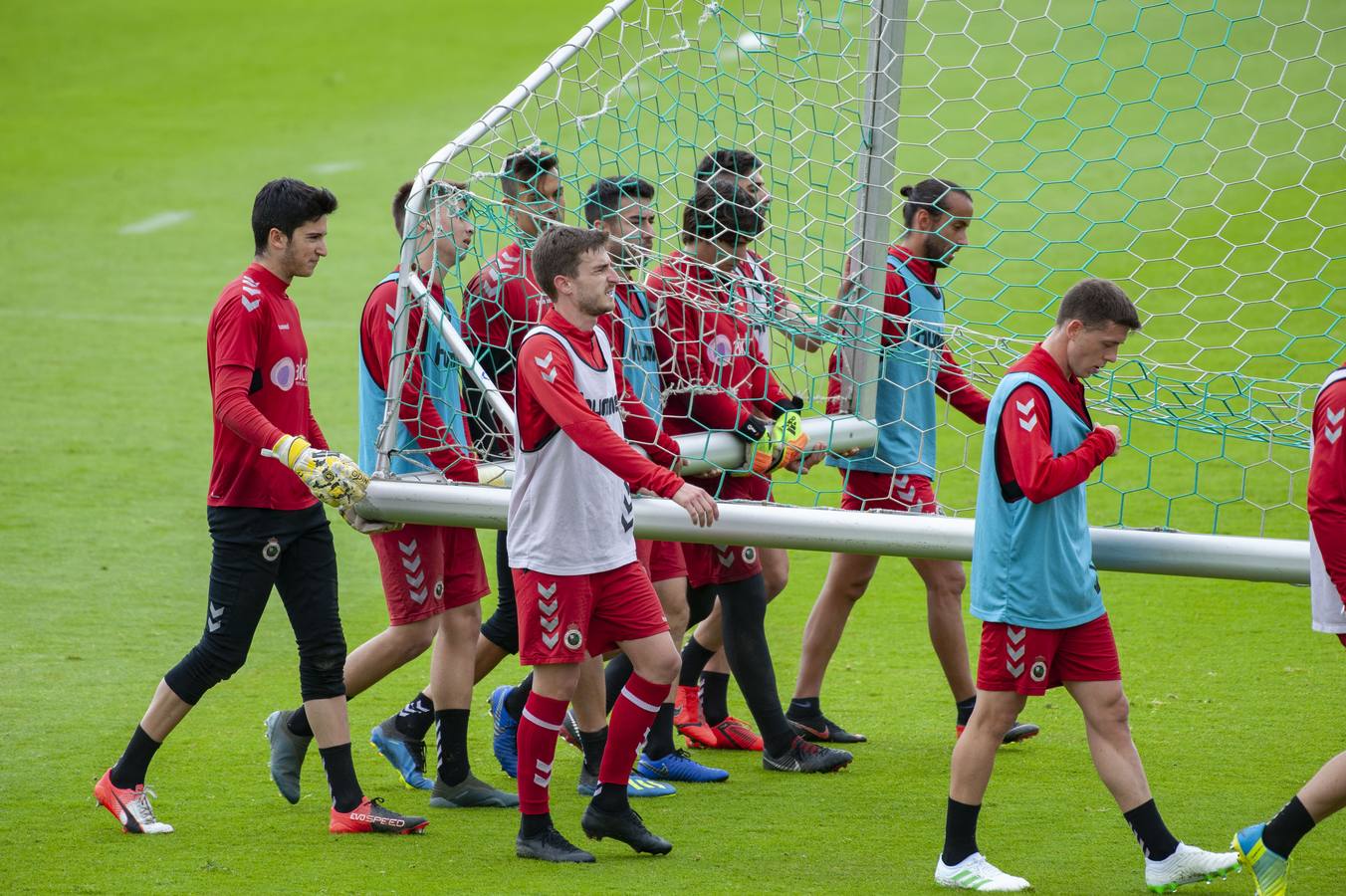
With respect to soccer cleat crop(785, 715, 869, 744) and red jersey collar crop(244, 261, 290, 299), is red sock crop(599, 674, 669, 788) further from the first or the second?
red jersey collar crop(244, 261, 290, 299)

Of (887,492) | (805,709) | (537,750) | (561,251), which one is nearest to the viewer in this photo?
(561,251)

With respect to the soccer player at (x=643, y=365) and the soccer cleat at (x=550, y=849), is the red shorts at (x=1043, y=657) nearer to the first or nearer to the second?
the soccer cleat at (x=550, y=849)

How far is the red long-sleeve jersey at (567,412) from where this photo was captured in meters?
3.99

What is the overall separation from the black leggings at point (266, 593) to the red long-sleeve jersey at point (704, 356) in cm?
125

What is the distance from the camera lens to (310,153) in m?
20.8

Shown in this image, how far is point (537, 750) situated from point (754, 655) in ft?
3.60

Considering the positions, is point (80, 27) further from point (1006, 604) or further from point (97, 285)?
point (1006, 604)

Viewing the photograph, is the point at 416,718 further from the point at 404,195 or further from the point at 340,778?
the point at 404,195

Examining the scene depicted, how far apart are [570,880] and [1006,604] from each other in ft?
4.32

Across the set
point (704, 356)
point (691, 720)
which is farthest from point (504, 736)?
point (704, 356)

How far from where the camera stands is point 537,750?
14.1 feet

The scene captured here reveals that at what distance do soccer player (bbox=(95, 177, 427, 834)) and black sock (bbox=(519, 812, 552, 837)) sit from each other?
0.40 metres

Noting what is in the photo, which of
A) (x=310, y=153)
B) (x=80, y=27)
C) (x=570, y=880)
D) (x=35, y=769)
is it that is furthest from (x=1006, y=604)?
(x=80, y=27)

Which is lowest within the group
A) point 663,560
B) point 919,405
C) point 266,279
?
point 663,560
